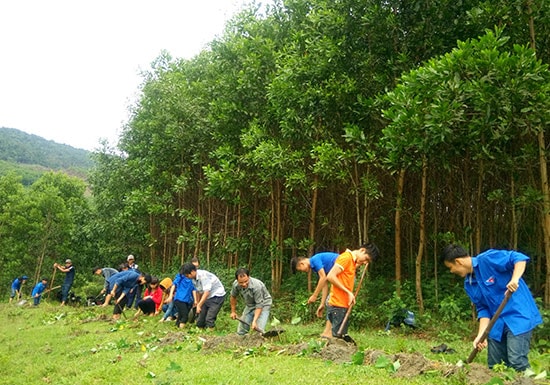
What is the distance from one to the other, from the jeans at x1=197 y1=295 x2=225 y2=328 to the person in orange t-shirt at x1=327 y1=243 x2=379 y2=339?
3.36 meters

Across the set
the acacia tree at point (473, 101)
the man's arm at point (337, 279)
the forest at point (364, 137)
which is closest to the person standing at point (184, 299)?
the forest at point (364, 137)

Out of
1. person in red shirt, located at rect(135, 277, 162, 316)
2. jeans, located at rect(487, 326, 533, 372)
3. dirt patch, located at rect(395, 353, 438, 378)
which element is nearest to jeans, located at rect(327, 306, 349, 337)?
dirt patch, located at rect(395, 353, 438, 378)

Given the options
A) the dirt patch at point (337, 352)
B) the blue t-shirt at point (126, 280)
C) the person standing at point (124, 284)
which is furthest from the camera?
the blue t-shirt at point (126, 280)

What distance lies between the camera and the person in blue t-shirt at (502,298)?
4.70 metres

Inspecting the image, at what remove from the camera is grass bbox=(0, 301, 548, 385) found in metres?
5.32

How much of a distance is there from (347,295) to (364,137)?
4120mm

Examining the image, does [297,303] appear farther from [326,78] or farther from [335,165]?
[326,78]

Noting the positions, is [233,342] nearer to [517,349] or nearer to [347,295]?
[347,295]

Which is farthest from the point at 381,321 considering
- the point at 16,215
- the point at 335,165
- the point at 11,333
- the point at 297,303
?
the point at 16,215

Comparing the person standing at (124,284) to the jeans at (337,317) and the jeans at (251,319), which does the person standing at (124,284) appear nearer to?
the jeans at (251,319)

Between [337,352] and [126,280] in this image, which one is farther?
[126,280]

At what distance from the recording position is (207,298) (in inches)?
384

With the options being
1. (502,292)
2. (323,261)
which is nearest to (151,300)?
(323,261)

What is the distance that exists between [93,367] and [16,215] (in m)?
26.1
